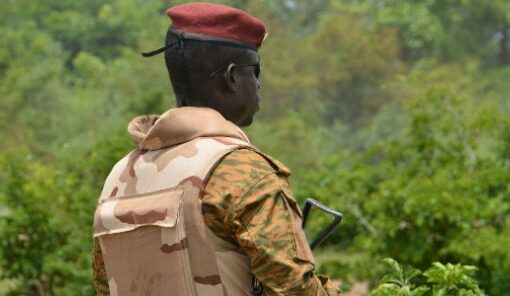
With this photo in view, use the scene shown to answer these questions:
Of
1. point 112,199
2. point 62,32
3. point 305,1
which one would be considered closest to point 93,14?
point 62,32

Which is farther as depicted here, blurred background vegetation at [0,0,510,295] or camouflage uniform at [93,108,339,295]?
blurred background vegetation at [0,0,510,295]

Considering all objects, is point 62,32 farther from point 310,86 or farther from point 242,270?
point 242,270

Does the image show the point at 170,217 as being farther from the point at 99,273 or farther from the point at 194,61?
the point at 99,273

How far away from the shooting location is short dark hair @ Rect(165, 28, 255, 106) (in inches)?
99.4

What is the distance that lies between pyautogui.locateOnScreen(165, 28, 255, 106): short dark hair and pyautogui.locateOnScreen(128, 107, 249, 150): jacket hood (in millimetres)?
77

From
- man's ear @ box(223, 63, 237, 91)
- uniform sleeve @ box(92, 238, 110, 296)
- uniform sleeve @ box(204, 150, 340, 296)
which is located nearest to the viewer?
uniform sleeve @ box(204, 150, 340, 296)

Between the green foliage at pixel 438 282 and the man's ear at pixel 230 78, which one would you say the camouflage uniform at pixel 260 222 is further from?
the green foliage at pixel 438 282

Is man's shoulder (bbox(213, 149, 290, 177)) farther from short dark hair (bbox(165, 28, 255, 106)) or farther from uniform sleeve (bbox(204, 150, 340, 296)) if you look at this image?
short dark hair (bbox(165, 28, 255, 106))

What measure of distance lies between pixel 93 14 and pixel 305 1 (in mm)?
10460

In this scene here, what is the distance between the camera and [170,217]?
240cm

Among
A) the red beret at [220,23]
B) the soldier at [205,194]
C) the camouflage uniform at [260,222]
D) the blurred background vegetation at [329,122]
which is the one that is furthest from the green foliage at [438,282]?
the red beret at [220,23]

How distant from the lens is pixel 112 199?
8.60 feet

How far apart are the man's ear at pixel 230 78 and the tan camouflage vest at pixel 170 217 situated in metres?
0.09

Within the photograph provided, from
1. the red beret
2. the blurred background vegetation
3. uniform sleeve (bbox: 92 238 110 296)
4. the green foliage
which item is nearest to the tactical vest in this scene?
uniform sleeve (bbox: 92 238 110 296)
